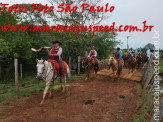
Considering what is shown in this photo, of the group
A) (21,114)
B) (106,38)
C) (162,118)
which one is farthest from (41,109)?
(106,38)

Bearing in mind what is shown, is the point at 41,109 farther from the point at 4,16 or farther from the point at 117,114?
the point at 4,16

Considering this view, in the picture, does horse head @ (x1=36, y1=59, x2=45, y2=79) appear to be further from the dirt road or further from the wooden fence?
the wooden fence

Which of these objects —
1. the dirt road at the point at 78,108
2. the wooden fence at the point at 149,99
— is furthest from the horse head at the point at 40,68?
the wooden fence at the point at 149,99

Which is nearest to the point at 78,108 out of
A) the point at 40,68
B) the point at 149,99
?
the point at 40,68

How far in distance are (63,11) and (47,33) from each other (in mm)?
3661

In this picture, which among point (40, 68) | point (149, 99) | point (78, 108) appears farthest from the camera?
point (78, 108)

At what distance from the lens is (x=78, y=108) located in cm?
546

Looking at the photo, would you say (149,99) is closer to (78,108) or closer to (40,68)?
(78,108)

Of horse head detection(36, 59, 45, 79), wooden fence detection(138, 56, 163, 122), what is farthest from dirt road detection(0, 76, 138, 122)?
horse head detection(36, 59, 45, 79)

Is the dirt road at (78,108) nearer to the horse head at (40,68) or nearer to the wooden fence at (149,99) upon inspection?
the wooden fence at (149,99)

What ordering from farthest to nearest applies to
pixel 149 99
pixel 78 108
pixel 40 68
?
pixel 78 108 → pixel 40 68 → pixel 149 99

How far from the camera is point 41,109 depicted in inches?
208

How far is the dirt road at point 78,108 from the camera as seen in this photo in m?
4.66

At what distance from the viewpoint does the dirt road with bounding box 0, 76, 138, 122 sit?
466 centimetres
